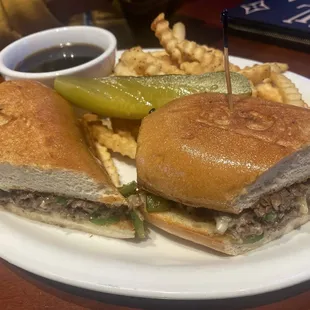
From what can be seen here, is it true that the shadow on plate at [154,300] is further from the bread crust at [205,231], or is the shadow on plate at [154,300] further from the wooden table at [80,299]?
the bread crust at [205,231]

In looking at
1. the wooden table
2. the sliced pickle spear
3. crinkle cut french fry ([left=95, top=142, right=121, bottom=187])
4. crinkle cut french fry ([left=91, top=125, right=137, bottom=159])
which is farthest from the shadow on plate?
the sliced pickle spear

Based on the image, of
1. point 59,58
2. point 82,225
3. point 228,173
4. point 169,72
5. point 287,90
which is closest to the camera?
point 228,173

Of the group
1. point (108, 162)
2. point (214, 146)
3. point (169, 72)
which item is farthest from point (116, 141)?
point (214, 146)

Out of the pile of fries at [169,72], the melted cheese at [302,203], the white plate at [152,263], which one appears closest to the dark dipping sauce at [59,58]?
the pile of fries at [169,72]

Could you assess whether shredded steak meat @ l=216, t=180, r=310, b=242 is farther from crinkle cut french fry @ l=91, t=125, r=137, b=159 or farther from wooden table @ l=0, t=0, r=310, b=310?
crinkle cut french fry @ l=91, t=125, r=137, b=159

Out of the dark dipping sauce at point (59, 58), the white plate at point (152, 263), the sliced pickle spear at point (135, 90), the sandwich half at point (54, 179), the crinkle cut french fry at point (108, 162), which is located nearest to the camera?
the white plate at point (152, 263)

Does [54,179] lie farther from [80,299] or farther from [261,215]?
[261,215]

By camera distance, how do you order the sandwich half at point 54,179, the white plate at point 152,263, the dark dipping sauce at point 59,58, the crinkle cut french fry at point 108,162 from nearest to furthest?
the white plate at point 152,263
the sandwich half at point 54,179
the crinkle cut french fry at point 108,162
the dark dipping sauce at point 59,58
